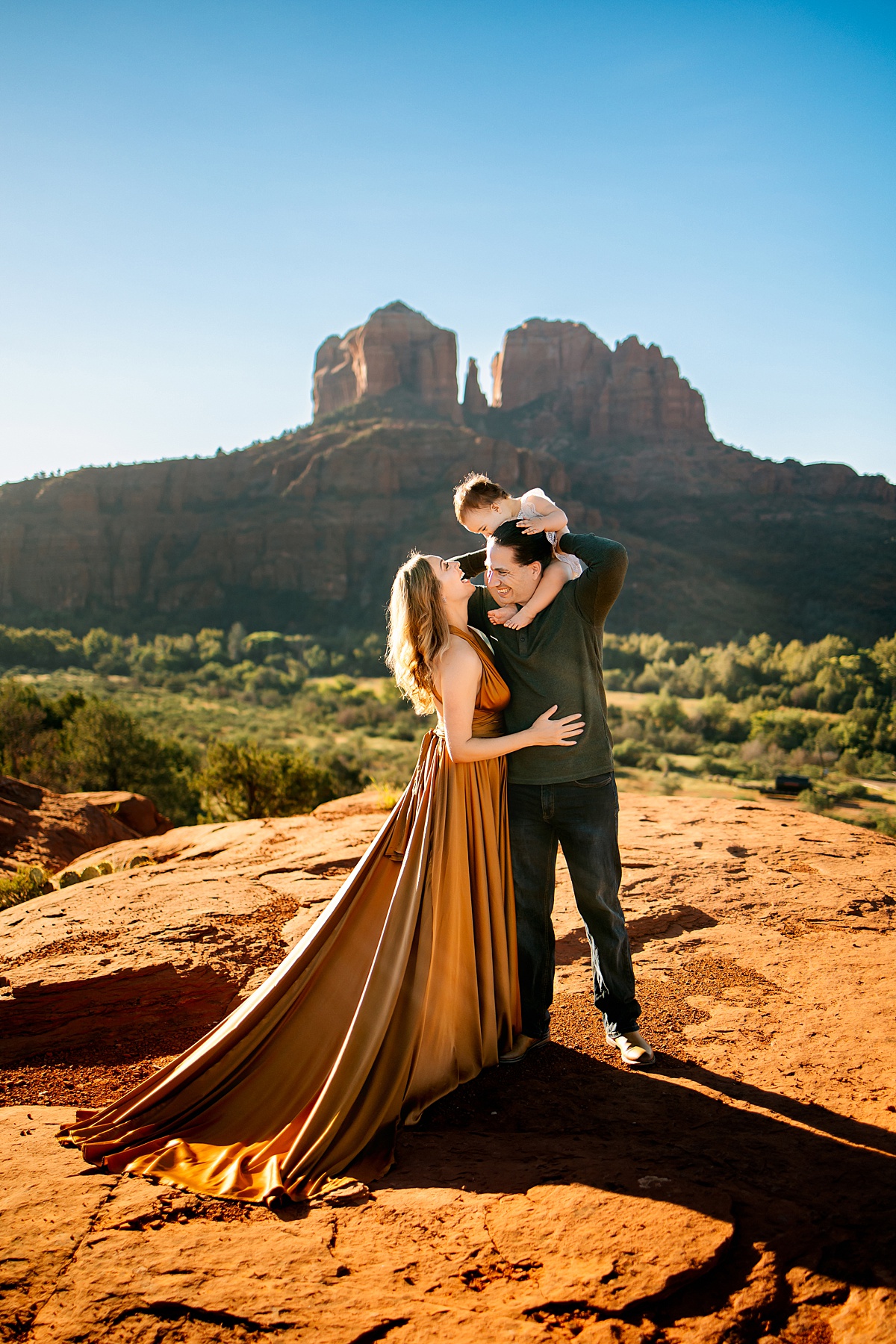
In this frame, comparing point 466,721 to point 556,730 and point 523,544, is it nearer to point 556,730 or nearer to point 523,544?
point 556,730

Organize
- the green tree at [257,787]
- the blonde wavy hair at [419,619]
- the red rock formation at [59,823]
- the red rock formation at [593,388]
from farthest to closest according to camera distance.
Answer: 1. the red rock formation at [593,388]
2. the green tree at [257,787]
3. the red rock formation at [59,823]
4. the blonde wavy hair at [419,619]

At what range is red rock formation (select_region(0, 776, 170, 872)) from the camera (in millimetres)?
7758

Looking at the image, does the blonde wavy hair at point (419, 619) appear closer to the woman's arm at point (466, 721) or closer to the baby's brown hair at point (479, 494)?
the woman's arm at point (466, 721)

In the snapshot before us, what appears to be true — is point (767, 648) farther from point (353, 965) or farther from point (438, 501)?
point (353, 965)

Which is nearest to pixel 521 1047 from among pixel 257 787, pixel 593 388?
pixel 257 787

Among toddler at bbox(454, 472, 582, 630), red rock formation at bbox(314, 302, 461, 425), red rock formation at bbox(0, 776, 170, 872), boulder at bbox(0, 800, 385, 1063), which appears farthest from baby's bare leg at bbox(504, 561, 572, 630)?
red rock formation at bbox(314, 302, 461, 425)

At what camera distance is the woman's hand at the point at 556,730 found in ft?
9.78

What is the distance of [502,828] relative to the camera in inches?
124

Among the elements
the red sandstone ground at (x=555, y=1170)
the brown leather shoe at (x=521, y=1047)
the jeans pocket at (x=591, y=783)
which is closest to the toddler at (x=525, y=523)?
the jeans pocket at (x=591, y=783)

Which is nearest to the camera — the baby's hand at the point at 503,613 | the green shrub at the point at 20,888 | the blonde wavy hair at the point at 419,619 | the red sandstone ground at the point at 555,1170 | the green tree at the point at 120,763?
the red sandstone ground at the point at 555,1170

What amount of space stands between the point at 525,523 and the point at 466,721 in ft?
2.64

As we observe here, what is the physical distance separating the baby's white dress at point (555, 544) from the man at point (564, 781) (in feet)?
0.08

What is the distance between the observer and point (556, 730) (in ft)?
9.80

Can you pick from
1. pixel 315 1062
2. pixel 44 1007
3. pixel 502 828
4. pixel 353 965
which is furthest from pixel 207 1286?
pixel 44 1007
